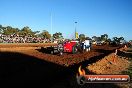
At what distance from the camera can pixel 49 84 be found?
12.9 m

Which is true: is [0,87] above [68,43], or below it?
below

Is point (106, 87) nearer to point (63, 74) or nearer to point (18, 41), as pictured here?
point (63, 74)

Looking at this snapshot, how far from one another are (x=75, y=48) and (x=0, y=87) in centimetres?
1949

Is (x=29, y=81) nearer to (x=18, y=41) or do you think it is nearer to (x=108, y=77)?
(x=108, y=77)

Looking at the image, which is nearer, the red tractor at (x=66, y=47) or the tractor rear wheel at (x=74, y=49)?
the red tractor at (x=66, y=47)

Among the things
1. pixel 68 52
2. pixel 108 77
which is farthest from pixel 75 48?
pixel 108 77

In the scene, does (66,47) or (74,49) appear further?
(74,49)

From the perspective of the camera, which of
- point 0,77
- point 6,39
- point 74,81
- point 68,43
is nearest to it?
point 74,81

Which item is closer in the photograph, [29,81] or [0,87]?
[0,87]

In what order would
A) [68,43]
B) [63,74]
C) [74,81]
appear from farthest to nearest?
1. [68,43]
2. [63,74]
3. [74,81]

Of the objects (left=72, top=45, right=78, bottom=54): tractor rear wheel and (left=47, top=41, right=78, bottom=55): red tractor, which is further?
(left=72, top=45, right=78, bottom=54): tractor rear wheel

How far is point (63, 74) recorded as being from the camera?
15836mm

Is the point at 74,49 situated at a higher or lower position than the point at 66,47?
lower

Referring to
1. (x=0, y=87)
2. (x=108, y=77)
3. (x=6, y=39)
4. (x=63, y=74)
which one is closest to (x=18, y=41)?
(x=6, y=39)
